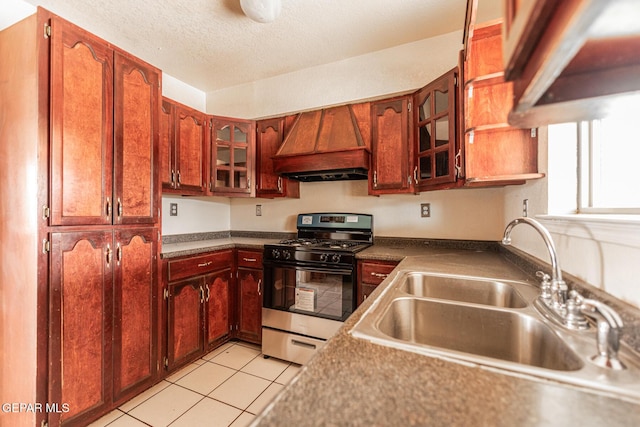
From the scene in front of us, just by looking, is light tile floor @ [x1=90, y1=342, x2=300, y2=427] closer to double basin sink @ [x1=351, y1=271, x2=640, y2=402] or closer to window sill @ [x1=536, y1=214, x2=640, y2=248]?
double basin sink @ [x1=351, y1=271, x2=640, y2=402]

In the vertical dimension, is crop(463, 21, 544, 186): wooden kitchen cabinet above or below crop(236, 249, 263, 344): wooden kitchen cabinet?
above

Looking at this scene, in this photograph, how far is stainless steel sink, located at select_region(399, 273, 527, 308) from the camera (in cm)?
123

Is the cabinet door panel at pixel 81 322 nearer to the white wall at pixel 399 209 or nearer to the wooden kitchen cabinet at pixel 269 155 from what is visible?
the wooden kitchen cabinet at pixel 269 155

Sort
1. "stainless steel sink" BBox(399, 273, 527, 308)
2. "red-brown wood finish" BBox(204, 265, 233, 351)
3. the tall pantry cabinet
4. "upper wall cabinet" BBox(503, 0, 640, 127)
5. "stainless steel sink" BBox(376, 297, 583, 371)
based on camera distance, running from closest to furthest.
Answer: "upper wall cabinet" BBox(503, 0, 640, 127), "stainless steel sink" BBox(376, 297, 583, 371), "stainless steel sink" BBox(399, 273, 527, 308), the tall pantry cabinet, "red-brown wood finish" BBox(204, 265, 233, 351)

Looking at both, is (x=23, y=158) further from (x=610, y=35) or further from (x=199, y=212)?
(x=610, y=35)

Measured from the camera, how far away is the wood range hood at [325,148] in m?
2.25

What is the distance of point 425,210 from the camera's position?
7.93ft

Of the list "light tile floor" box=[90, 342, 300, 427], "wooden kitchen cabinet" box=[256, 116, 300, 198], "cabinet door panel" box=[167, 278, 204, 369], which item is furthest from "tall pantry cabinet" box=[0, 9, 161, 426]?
"wooden kitchen cabinet" box=[256, 116, 300, 198]

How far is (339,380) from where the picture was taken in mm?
514

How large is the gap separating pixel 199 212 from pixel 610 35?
10.2 ft

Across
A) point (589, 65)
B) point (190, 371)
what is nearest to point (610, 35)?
point (589, 65)

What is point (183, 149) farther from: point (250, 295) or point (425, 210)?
point (425, 210)

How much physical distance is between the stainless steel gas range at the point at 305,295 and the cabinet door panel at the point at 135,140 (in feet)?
3.35

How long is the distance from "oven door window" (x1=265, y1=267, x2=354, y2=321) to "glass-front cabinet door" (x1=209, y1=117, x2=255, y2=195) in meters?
1.00
